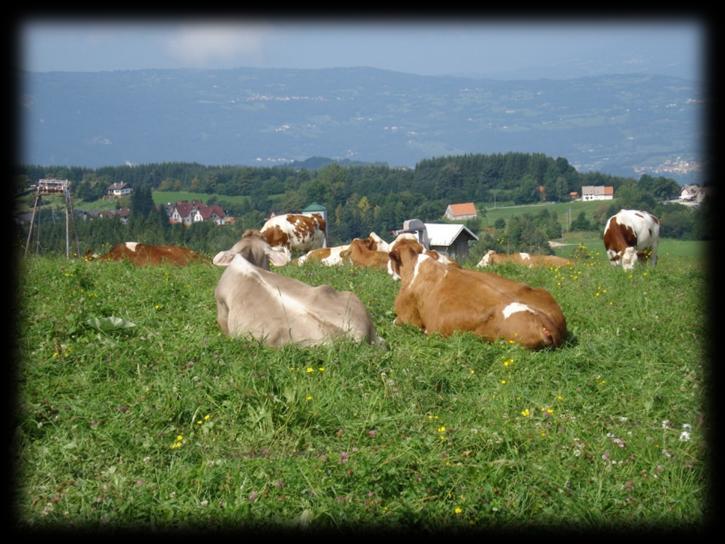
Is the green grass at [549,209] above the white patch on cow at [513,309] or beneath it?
beneath

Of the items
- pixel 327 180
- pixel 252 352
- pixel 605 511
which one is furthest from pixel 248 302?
pixel 327 180

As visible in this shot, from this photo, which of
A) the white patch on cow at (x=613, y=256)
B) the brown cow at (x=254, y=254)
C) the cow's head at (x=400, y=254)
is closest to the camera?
the brown cow at (x=254, y=254)

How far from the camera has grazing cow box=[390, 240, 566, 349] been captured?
8914 millimetres

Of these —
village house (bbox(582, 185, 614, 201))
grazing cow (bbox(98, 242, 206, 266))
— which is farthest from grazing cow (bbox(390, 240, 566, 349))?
village house (bbox(582, 185, 614, 201))

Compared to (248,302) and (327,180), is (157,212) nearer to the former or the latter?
(327,180)

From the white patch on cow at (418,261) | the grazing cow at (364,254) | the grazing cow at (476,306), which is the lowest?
the grazing cow at (364,254)

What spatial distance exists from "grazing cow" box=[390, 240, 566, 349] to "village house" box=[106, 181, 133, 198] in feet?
300

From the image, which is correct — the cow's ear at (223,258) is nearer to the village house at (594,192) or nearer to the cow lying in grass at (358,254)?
the cow lying in grass at (358,254)

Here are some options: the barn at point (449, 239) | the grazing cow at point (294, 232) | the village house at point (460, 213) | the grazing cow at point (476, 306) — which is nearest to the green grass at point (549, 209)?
the village house at point (460, 213)

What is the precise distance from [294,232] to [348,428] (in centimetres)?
2100

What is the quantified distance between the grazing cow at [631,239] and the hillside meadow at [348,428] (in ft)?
34.8

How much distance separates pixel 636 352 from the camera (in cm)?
853

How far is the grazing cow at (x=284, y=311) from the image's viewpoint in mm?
8180

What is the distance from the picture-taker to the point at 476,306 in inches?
376
